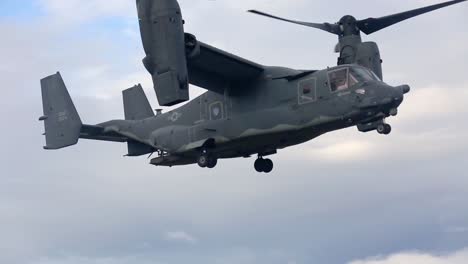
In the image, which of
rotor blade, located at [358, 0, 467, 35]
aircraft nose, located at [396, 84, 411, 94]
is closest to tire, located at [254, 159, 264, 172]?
rotor blade, located at [358, 0, 467, 35]

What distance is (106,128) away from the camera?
49.8 m

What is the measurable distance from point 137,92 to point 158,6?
9385 mm

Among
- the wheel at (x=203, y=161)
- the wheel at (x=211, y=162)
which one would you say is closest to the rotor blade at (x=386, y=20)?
the wheel at (x=211, y=162)

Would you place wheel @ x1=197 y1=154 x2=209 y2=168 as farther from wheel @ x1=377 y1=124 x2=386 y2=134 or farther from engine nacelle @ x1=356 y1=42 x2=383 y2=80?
engine nacelle @ x1=356 y1=42 x2=383 y2=80

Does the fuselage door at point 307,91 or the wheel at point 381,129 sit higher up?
the fuselage door at point 307,91

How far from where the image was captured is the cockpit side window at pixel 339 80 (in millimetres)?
44344

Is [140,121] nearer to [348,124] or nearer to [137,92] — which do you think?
[137,92]

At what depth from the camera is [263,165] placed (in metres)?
48.8

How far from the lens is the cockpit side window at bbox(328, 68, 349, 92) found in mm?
44344

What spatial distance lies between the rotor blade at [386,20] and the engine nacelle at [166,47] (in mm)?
8436

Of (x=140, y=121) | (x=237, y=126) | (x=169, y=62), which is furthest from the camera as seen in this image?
(x=140, y=121)

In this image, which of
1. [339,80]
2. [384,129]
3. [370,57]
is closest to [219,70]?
[339,80]

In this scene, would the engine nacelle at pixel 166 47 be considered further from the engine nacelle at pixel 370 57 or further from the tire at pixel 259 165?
the engine nacelle at pixel 370 57

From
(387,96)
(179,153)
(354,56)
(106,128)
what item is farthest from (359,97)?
(106,128)
